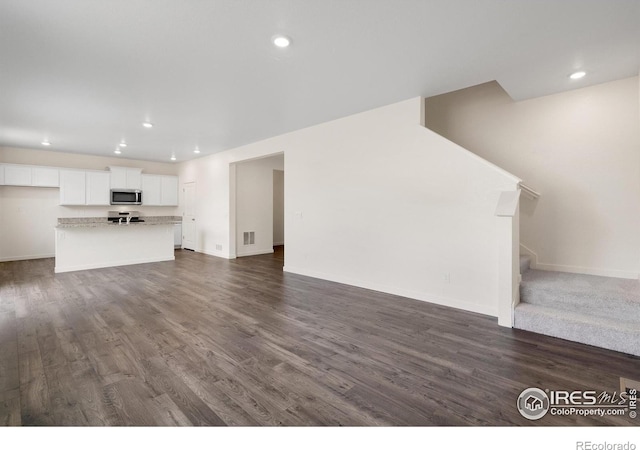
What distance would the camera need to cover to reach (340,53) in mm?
2846

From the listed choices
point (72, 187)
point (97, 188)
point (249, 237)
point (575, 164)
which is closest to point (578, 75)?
point (575, 164)

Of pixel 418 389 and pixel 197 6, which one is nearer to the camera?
pixel 418 389

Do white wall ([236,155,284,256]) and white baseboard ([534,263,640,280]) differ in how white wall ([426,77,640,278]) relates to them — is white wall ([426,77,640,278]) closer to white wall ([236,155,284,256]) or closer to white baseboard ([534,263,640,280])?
white baseboard ([534,263,640,280])

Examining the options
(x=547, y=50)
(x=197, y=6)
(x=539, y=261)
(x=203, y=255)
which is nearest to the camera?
(x=197, y=6)

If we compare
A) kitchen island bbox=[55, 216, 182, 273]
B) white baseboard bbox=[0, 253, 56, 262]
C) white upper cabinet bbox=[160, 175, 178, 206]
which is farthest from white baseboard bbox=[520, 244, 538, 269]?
white baseboard bbox=[0, 253, 56, 262]

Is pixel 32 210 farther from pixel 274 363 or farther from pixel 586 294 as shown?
pixel 586 294

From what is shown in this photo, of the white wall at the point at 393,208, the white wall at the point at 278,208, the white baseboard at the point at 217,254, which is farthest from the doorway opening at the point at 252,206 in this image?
the white wall at the point at 393,208

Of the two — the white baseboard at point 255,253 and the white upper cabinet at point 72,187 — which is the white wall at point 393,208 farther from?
the white upper cabinet at point 72,187

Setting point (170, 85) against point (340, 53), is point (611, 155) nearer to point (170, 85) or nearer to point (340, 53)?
point (340, 53)

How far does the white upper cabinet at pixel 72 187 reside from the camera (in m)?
7.45

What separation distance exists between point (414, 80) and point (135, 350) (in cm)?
395

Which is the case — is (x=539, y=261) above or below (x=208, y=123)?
below

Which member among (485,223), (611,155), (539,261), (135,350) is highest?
(611,155)

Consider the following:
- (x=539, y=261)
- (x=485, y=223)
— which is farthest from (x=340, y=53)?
(x=539, y=261)
